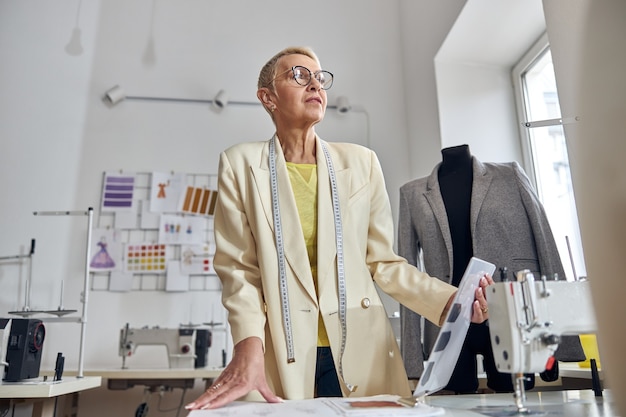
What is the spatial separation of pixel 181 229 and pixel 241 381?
9.10ft

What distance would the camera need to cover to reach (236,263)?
120cm

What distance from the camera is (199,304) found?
3.46m

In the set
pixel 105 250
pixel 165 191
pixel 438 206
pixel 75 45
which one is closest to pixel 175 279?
pixel 105 250

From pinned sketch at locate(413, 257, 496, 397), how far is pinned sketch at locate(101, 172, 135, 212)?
3072 mm

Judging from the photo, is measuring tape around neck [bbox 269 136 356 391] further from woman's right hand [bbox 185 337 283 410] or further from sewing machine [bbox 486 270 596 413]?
sewing machine [bbox 486 270 596 413]

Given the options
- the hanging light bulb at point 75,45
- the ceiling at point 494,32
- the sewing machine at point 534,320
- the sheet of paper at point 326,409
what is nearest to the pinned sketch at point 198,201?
the hanging light bulb at point 75,45

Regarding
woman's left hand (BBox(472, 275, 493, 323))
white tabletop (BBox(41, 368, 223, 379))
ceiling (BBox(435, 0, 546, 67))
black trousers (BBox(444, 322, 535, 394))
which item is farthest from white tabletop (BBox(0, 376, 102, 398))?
ceiling (BBox(435, 0, 546, 67))

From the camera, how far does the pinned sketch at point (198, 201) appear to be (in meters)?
3.64

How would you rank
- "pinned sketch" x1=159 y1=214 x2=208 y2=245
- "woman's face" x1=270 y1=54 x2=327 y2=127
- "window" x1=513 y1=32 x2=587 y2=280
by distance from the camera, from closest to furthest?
"woman's face" x1=270 y1=54 x2=327 y2=127, "window" x1=513 y1=32 x2=587 y2=280, "pinned sketch" x1=159 y1=214 x2=208 y2=245

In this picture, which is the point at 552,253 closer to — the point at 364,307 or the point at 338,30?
the point at 364,307

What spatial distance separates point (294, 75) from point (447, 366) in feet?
2.65

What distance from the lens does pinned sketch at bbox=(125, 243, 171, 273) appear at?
3.51 meters

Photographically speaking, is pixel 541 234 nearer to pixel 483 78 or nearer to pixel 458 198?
pixel 458 198

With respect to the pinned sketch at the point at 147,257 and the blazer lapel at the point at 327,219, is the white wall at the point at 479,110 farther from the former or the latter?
the pinned sketch at the point at 147,257
